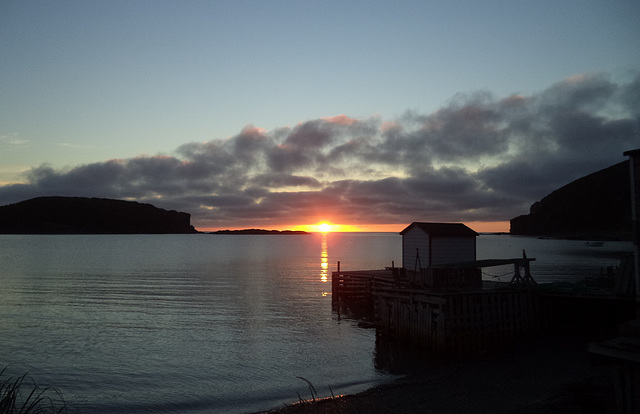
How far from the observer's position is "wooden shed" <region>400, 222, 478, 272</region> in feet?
95.8

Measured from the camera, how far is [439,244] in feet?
96.1

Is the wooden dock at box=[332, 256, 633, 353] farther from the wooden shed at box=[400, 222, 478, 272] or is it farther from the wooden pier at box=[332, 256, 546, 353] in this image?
the wooden shed at box=[400, 222, 478, 272]

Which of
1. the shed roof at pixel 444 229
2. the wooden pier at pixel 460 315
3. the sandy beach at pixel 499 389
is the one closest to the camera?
the sandy beach at pixel 499 389

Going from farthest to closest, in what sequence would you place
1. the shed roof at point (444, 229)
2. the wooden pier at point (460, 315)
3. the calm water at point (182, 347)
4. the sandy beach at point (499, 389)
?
the shed roof at point (444, 229)
the wooden pier at point (460, 315)
the calm water at point (182, 347)
the sandy beach at point (499, 389)

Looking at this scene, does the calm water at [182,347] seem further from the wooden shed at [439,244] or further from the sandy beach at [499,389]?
the wooden shed at [439,244]

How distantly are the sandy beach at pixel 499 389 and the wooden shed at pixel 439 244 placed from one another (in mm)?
9361

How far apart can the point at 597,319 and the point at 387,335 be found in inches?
477

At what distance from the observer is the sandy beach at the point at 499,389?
42.3 ft

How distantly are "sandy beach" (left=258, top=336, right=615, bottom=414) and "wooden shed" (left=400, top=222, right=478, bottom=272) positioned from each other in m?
9.36

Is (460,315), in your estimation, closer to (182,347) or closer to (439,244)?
(439,244)

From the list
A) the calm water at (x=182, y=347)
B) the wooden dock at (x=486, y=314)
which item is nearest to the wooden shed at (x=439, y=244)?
the wooden dock at (x=486, y=314)

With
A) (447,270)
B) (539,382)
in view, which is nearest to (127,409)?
(539,382)

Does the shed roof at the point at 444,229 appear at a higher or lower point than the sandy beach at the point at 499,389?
higher

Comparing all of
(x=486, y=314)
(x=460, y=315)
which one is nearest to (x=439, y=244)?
(x=486, y=314)
